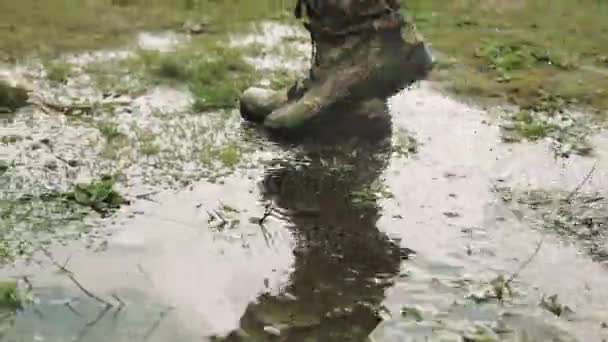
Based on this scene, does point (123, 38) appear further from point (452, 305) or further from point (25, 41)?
point (452, 305)

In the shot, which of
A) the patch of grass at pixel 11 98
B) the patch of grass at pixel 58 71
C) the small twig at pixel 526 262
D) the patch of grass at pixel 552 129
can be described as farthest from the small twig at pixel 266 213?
the patch of grass at pixel 58 71

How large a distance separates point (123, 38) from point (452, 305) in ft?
15.1

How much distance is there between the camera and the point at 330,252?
13.8ft

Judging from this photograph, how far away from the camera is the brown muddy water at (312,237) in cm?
366

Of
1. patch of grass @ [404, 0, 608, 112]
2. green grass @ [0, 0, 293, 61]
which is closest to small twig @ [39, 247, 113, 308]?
green grass @ [0, 0, 293, 61]

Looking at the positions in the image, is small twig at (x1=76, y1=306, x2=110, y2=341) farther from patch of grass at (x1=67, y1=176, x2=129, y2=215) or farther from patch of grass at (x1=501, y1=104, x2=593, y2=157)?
patch of grass at (x1=501, y1=104, x2=593, y2=157)

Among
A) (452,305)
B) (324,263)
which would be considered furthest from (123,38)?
(452,305)

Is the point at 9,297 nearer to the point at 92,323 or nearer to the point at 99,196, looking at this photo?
the point at 92,323

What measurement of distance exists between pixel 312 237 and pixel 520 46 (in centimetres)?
388

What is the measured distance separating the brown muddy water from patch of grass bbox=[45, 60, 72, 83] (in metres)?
0.69

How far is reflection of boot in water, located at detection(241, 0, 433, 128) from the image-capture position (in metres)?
5.30

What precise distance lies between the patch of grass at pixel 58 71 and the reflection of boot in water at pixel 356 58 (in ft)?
5.99

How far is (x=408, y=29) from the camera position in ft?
18.1

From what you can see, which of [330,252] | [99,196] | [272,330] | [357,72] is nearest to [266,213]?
[330,252]
